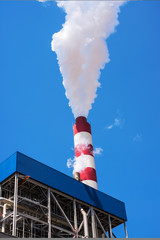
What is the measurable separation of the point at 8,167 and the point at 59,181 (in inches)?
176

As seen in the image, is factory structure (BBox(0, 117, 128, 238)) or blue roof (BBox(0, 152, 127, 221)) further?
blue roof (BBox(0, 152, 127, 221))

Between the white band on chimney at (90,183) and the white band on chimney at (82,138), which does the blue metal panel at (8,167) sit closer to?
the white band on chimney at (90,183)

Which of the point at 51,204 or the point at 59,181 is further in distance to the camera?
the point at 51,204

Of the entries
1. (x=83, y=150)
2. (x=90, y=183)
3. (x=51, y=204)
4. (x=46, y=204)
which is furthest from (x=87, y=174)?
(x=46, y=204)

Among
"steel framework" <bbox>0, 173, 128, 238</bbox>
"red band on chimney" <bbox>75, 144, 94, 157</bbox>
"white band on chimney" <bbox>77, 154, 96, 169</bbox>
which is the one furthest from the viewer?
"red band on chimney" <bbox>75, 144, 94, 157</bbox>

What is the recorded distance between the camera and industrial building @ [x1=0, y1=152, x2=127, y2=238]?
2677 centimetres

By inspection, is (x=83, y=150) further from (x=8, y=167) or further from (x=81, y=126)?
(x=8, y=167)

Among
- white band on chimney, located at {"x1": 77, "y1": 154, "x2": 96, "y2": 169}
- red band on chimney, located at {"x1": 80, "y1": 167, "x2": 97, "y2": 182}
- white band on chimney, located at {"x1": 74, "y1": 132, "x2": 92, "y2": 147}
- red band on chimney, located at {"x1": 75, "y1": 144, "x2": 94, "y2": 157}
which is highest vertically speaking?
white band on chimney, located at {"x1": 74, "y1": 132, "x2": 92, "y2": 147}

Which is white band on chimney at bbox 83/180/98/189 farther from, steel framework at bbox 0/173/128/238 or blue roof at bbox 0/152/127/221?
steel framework at bbox 0/173/128/238

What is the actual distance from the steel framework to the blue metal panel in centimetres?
32

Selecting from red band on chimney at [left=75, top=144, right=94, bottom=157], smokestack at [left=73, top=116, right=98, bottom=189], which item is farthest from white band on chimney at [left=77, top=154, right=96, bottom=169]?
red band on chimney at [left=75, top=144, right=94, bottom=157]

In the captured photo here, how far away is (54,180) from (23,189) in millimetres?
2445

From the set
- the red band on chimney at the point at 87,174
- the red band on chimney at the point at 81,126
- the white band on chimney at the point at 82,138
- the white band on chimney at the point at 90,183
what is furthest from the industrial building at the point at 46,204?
the red band on chimney at the point at 81,126

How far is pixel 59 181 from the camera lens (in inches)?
1163
